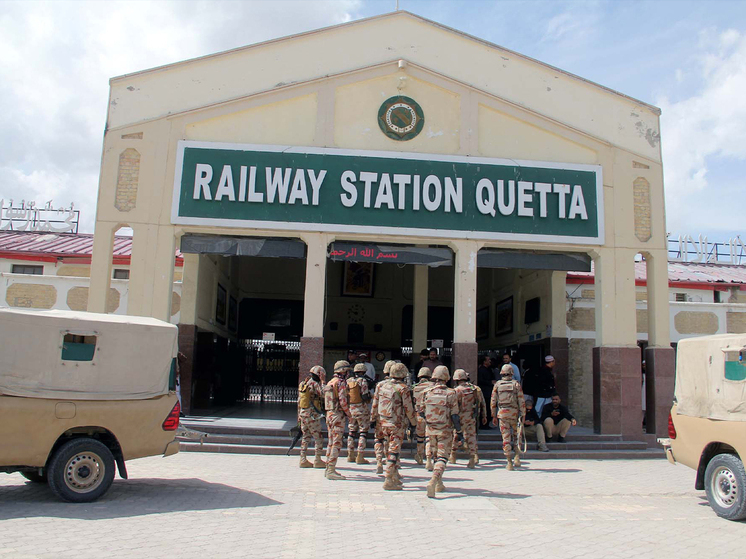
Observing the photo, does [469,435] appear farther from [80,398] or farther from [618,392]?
[80,398]

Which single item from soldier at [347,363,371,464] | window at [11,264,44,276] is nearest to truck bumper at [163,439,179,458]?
soldier at [347,363,371,464]

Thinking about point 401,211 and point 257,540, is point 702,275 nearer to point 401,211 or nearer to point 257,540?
point 401,211

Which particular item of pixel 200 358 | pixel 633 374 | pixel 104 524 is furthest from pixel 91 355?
pixel 633 374

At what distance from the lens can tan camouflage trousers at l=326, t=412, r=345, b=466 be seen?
32.8ft

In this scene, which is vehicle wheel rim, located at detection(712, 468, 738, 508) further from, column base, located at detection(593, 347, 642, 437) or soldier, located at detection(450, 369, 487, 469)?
column base, located at detection(593, 347, 642, 437)

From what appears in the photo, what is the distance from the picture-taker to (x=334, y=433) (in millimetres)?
10422

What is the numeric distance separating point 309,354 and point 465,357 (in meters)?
3.21

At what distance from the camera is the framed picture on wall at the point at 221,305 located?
18.5 metres

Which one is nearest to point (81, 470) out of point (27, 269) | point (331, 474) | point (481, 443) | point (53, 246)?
point (331, 474)

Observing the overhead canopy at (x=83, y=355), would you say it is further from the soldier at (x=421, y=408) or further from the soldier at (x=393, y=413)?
the soldier at (x=421, y=408)

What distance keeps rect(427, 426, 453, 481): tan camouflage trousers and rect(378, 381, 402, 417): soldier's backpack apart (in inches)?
25.4

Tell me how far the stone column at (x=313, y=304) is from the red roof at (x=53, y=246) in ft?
19.8

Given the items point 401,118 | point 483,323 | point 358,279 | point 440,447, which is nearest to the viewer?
point 440,447

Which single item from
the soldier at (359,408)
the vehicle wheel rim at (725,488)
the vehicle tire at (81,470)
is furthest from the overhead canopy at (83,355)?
the vehicle wheel rim at (725,488)
